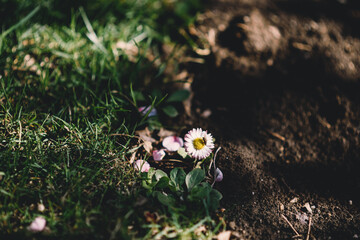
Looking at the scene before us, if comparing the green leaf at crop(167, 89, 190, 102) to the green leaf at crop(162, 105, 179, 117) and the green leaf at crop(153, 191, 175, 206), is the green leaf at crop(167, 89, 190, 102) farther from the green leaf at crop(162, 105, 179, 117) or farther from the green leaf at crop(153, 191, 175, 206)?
the green leaf at crop(153, 191, 175, 206)

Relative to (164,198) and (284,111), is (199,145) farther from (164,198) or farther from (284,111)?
(284,111)

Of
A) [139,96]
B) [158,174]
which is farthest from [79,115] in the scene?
[158,174]

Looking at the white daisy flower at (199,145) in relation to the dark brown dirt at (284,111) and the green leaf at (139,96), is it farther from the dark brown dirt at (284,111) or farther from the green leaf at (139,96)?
the green leaf at (139,96)

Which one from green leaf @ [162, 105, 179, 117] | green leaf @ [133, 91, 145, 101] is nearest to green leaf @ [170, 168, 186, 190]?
green leaf @ [162, 105, 179, 117]

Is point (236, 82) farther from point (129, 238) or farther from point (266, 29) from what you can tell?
point (129, 238)

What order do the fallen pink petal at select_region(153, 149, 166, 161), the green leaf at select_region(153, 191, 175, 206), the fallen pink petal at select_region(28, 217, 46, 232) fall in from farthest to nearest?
the fallen pink petal at select_region(153, 149, 166, 161) < the green leaf at select_region(153, 191, 175, 206) < the fallen pink petal at select_region(28, 217, 46, 232)

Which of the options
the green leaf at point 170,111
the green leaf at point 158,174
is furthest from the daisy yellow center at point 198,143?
the green leaf at point 170,111

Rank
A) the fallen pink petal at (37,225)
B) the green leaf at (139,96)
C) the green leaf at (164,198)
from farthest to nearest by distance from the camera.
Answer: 1. the green leaf at (139,96)
2. the green leaf at (164,198)
3. the fallen pink petal at (37,225)
